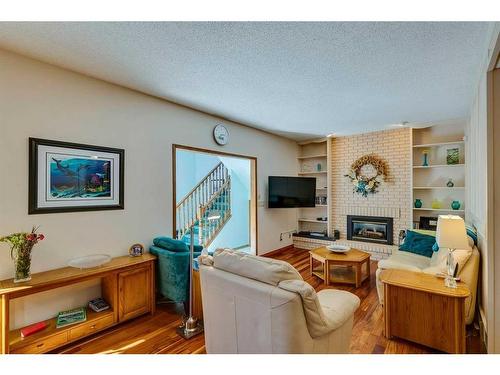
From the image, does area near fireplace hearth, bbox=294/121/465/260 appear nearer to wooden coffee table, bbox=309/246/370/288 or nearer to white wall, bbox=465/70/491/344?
wooden coffee table, bbox=309/246/370/288

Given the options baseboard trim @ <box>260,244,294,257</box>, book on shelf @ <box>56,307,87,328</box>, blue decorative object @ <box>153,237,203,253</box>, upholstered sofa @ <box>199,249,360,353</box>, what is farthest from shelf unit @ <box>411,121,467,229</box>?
book on shelf @ <box>56,307,87,328</box>

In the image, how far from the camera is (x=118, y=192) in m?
2.76

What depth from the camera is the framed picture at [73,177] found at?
7.25 ft

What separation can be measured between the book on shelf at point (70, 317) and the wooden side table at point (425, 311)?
282 centimetres

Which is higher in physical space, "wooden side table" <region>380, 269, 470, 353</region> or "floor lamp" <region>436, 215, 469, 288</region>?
"floor lamp" <region>436, 215, 469, 288</region>

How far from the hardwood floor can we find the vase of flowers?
2.37 feet

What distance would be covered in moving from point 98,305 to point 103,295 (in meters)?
0.18

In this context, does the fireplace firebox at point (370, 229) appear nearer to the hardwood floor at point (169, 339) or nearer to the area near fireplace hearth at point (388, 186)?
the area near fireplace hearth at point (388, 186)

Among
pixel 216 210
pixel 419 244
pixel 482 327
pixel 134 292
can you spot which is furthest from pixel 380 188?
pixel 134 292

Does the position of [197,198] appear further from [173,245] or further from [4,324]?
[4,324]

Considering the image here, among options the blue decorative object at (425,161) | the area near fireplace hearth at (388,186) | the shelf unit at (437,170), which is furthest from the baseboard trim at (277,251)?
the blue decorative object at (425,161)

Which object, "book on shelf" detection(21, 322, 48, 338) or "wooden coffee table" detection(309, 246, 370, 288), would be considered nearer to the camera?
"book on shelf" detection(21, 322, 48, 338)

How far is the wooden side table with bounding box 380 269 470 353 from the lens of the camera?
1.89m

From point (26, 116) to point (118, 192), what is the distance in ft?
3.41
